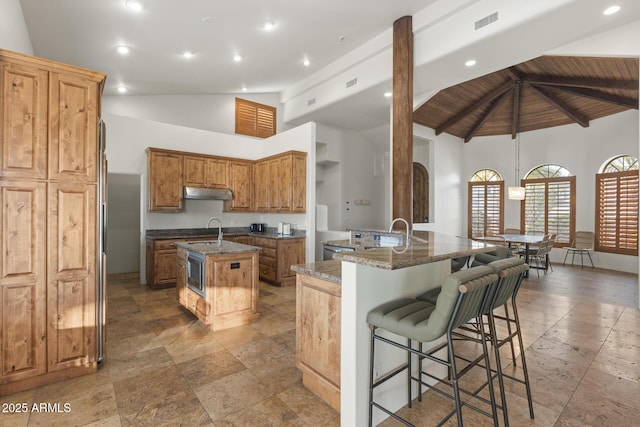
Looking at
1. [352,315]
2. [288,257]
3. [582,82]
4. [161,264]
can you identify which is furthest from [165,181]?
[582,82]

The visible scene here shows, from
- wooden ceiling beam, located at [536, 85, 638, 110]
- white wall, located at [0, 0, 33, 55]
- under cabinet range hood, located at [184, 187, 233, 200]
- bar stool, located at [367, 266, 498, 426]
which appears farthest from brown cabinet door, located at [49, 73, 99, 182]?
wooden ceiling beam, located at [536, 85, 638, 110]

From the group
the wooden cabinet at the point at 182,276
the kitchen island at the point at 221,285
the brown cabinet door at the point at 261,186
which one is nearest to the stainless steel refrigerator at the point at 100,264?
the kitchen island at the point at 221,285

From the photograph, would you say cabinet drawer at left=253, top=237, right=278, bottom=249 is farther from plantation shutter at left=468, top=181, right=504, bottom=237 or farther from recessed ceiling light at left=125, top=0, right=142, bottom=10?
plantation shutter at left=468, top=181, right=504, bottom=237

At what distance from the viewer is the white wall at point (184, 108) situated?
633 centimetres

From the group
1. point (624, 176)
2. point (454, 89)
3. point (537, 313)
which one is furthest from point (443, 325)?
point (624, 176)

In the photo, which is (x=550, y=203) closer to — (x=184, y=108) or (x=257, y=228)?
(x=257, y=228)

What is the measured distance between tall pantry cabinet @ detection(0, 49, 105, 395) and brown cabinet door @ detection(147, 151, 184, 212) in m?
3.01

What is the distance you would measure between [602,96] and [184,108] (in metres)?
8.91

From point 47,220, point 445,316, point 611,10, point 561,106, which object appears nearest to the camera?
point 445,316

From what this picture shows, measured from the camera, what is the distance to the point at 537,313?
4.18m

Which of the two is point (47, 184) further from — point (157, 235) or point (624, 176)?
point (624, 176)

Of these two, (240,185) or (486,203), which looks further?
(486,203)

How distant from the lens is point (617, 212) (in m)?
7.22

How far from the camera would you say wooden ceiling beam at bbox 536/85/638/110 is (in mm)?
6309
